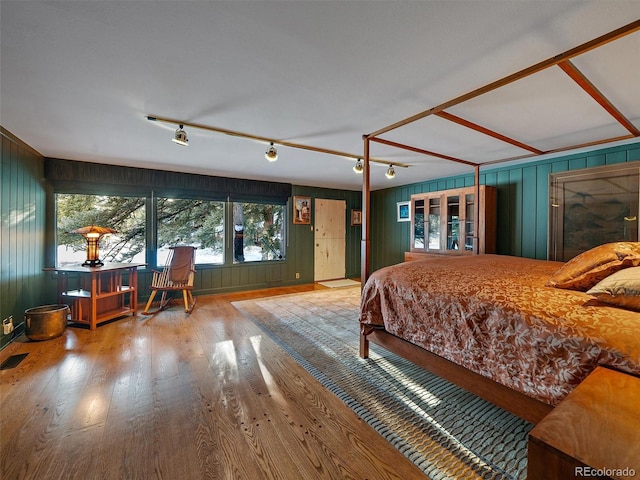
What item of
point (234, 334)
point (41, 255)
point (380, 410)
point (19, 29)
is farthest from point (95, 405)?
point (41, 255)

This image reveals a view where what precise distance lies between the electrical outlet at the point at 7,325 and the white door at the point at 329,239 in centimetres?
453

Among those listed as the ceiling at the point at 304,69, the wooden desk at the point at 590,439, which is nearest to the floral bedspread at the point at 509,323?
the wooden desk at the point at 590,439

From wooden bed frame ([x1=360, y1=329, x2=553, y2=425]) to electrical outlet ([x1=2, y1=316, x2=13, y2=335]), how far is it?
3.43m

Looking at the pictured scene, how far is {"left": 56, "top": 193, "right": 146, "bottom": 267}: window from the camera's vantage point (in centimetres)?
394

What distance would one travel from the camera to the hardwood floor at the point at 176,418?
1.33m

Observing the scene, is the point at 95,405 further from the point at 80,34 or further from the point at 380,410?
the point at 80,34

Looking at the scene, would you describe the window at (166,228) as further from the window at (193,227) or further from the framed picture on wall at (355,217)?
the framed picture on wall at (355,217)

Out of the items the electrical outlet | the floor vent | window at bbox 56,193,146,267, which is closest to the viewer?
the floor vent

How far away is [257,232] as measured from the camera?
5.52 m

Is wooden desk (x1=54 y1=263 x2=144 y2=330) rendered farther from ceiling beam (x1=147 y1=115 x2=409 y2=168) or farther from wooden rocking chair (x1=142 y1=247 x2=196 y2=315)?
ceiling beam (x1=147 y1=115 x2=409 y2=168)

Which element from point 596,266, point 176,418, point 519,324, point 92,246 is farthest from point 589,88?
point 92,246

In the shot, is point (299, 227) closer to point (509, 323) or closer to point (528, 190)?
point (528, 190)

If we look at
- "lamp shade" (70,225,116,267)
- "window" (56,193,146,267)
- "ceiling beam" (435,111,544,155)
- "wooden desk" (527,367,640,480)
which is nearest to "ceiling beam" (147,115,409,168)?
"ceiling beam" (435,111,544,155)

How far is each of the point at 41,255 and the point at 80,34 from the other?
3418 millimetres
